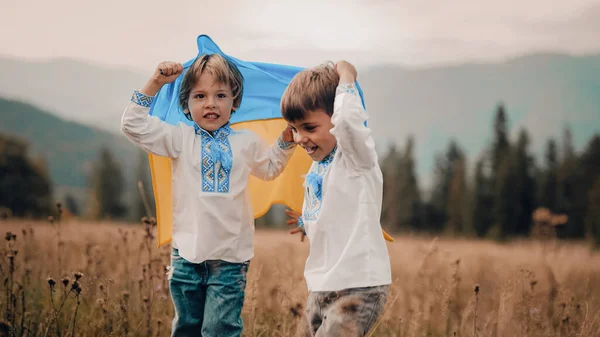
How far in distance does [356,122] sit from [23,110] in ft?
494

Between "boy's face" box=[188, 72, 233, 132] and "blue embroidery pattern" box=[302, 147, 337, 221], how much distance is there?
2.81 feet

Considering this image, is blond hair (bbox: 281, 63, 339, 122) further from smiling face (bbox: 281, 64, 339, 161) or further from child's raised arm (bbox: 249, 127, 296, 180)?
child's raised arm (bbox: 249, 127, 296, 180)

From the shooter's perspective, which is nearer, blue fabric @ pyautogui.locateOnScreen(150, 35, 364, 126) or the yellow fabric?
blue fabric @ pyautogui.locateOnScreen(150, 35, 364, 126)

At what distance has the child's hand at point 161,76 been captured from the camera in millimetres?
3660

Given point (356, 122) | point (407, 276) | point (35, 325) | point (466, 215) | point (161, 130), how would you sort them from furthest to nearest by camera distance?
point (466, 215) → point (407, 276) → point (35, 325) → point (161, 130) → point (356, 122)

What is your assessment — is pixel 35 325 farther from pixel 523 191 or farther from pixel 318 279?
pixel 523 191

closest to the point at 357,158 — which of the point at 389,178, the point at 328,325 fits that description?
the point at 328,325

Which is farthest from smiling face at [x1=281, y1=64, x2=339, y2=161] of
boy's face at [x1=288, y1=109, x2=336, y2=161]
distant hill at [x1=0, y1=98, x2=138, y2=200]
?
distant hill at [x1=0, y1=98, x2=138, y2=200]

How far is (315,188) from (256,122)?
1589 mm

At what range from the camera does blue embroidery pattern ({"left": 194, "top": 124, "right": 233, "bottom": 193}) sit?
370cm

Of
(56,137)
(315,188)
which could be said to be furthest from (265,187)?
(56,137)

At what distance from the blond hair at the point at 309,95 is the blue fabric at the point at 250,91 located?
1.09 m

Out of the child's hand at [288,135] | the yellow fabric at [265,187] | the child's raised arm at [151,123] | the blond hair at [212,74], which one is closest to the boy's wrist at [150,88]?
the child's raised arm at [151,123]

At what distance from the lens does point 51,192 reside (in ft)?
165
